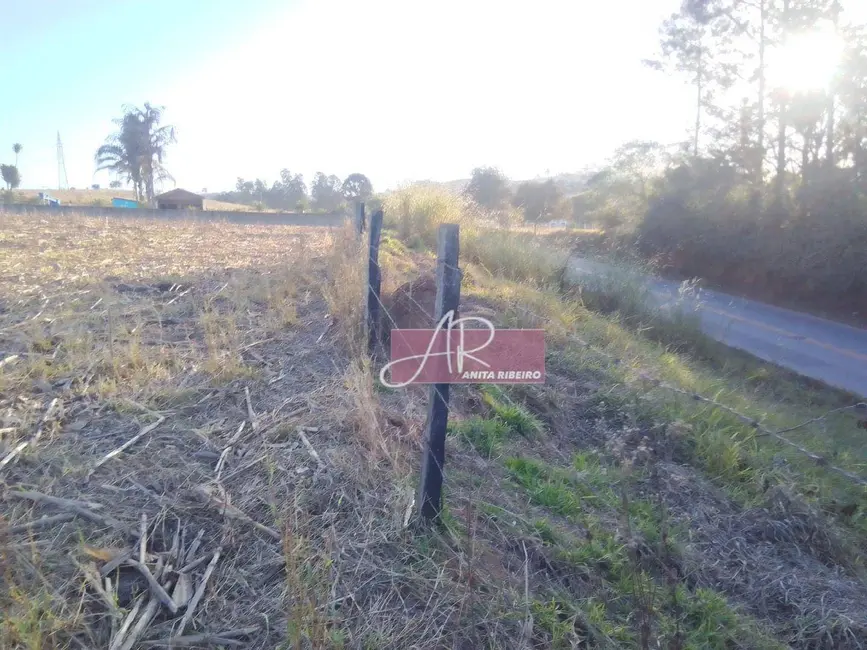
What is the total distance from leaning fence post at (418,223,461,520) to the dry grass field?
0.14 metres

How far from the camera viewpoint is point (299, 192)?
56469mm

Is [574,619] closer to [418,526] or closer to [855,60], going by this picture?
[418,526]

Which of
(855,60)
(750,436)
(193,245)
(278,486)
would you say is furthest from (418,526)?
(855,60)

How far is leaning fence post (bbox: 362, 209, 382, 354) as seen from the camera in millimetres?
5500

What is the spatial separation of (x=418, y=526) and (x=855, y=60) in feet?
87.1

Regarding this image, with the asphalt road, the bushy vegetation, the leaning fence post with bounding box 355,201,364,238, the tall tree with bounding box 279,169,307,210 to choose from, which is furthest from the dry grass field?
the tall tree with bounding box 279,169,307,210

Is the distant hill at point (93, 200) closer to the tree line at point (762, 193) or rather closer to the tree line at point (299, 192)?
the tree line at point (299, 192)

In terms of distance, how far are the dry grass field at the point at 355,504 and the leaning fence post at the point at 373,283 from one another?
0.93 ft

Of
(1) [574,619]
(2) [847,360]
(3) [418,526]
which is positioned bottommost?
(2) [847,360]

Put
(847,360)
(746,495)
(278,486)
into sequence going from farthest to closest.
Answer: (847,360) < (746,495) < (278,486)

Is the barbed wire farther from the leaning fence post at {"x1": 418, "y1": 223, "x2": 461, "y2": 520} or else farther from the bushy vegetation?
the bushy vegetation

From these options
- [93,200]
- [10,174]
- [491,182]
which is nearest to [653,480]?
[491,182]

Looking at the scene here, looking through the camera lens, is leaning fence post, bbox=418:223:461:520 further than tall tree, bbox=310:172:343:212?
No

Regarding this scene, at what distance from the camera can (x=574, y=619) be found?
112 inches
